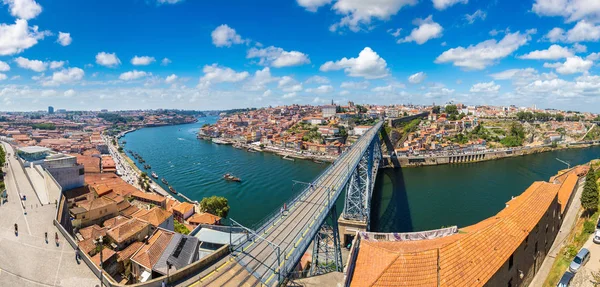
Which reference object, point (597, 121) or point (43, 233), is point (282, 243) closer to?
point (43, 233)

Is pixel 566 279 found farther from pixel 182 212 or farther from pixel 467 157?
pixel 467 157

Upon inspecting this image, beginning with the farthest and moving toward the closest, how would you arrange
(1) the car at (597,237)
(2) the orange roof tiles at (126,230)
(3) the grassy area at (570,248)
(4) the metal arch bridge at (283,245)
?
(2) the orange roof tiles at (126,230), (1) the car at (597,237), (3) the grassy area at (570,248), (4) the metal arch bridge at (283,245)

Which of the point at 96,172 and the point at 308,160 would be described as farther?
the point at 308,160

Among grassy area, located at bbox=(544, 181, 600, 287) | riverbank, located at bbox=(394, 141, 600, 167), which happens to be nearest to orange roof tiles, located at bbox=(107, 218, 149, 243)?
grassy area, located at bbox=(544, 181, 600, 287)

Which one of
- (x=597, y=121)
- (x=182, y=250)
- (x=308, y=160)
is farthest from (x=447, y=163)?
(x=597, y=121)

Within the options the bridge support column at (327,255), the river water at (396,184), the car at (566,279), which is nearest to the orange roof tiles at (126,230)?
the river water at (396,184)

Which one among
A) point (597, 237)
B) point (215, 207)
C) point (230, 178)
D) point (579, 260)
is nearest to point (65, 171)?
point (215, 207)

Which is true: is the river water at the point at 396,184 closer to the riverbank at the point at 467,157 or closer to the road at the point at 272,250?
the riverbank at the point at 467,157
